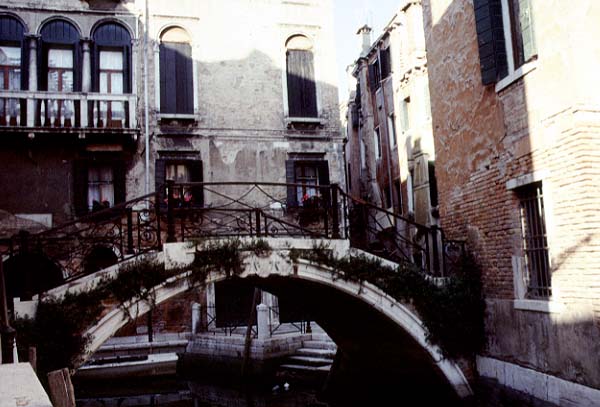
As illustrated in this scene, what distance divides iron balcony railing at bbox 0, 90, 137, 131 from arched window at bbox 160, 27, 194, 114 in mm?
1040

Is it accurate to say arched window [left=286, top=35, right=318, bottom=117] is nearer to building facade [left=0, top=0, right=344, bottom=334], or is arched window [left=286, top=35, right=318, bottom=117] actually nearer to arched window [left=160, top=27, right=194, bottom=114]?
building facade [left=0, top=0, right=344, bottom=334]

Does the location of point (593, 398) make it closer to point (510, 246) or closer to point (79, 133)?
point (510, 246)

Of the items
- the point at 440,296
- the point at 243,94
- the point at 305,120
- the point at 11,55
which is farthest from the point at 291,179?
the point at 11,55

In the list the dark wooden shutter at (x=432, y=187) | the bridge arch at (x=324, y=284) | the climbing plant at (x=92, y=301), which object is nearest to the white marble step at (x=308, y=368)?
the bridge arch at (x=324, y=284)

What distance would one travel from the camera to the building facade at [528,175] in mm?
6332

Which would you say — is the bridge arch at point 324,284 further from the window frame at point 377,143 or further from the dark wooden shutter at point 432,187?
the window frame at point 377,143

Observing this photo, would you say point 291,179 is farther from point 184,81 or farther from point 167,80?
point 167,80

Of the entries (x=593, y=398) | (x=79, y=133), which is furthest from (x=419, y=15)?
(x=593, y=398)

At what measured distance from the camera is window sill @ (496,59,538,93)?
706cm

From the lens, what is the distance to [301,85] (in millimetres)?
15359

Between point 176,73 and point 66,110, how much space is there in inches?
110

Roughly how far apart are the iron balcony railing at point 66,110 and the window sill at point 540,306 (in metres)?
9.44

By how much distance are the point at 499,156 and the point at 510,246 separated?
3.94 feet

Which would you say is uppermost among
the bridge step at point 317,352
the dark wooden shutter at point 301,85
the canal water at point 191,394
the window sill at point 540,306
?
the dark wooden shutter at point 301,85
